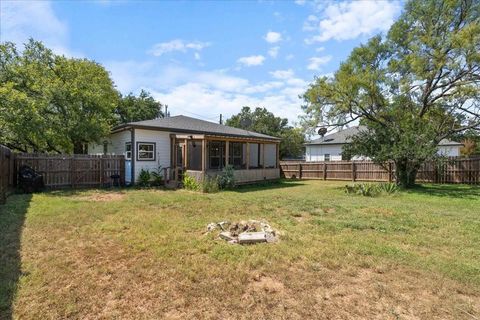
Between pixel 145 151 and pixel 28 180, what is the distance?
513 cm

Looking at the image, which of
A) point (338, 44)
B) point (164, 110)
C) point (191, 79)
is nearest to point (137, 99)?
point (164, 110)

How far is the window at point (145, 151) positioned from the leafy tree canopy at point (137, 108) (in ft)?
55.6

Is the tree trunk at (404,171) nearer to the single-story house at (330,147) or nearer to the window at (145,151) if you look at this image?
the window at (145,151)

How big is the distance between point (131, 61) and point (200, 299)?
2251 cm

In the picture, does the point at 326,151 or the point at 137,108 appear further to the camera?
the point at 137,108

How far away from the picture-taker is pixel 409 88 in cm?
1470

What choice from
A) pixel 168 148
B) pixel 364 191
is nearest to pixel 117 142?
pixel 168 148

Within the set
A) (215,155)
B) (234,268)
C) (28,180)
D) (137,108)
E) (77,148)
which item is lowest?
(234,268)

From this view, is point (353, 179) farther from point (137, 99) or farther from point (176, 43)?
point (137, 99)

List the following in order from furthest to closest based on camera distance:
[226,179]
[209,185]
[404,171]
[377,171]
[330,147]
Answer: [330,147]
[377,171]
[404,171]
[226,179]
[209,185]

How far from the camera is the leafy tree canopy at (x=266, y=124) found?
39.5 metres

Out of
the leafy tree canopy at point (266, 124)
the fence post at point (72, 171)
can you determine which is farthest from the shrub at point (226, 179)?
the leafy tree canopy at point (266, 124)

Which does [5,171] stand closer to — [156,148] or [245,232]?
[156,148]

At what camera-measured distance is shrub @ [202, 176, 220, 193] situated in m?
12.9
